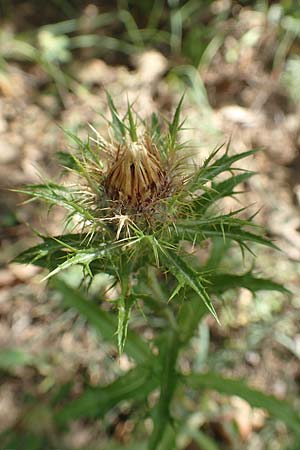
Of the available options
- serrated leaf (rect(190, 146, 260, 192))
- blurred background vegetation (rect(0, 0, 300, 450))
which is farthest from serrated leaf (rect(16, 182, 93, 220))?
blurred background vegetation (rect(0, 0, 300, 450))

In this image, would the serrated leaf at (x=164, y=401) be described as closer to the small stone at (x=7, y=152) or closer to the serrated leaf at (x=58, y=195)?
the serrated leaf at (x=58, y=195)

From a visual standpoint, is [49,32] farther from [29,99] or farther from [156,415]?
[156,415]

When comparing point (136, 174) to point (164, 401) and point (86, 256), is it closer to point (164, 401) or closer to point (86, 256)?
point (86, 256)

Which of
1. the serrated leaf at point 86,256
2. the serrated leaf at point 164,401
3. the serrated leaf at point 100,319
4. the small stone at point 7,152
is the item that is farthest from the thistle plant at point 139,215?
the small stone at point 7,152

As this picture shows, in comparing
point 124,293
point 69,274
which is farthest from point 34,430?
point 124,293

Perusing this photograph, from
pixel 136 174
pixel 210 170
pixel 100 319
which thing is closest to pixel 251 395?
pixel 100 319
